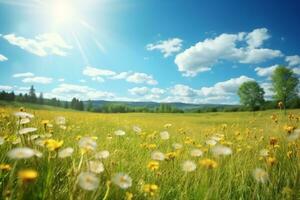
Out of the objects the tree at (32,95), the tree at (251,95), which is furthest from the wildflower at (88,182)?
the tree at (32,95)

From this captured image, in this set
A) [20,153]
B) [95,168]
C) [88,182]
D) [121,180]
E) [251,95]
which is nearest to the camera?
[20,153]

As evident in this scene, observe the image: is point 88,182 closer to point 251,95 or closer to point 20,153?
point 20,153

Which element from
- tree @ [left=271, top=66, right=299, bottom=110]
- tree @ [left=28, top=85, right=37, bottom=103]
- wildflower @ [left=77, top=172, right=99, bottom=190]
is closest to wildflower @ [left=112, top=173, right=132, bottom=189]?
wildflower @ [left=77, top=172, right=99, bottom=190]

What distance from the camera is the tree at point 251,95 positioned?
69.9 metres

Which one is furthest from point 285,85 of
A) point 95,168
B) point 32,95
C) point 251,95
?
point 32,95

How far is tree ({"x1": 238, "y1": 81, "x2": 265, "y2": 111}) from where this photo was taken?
6988cm

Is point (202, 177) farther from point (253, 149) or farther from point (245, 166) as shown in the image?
point (253, 149)

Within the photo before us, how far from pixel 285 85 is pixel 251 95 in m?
10.8

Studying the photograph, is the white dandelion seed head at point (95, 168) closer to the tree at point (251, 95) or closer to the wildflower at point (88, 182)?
the wildflower at point (88, 182)

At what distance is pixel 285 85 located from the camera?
60.5 m

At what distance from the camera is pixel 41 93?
138625 millimetres

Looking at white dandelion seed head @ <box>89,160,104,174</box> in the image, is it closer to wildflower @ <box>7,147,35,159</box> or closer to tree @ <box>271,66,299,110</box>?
wildflower @ <box>7,147,35,159</box>

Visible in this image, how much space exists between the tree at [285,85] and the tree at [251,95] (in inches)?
351

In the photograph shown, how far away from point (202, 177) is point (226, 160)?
106 cm
